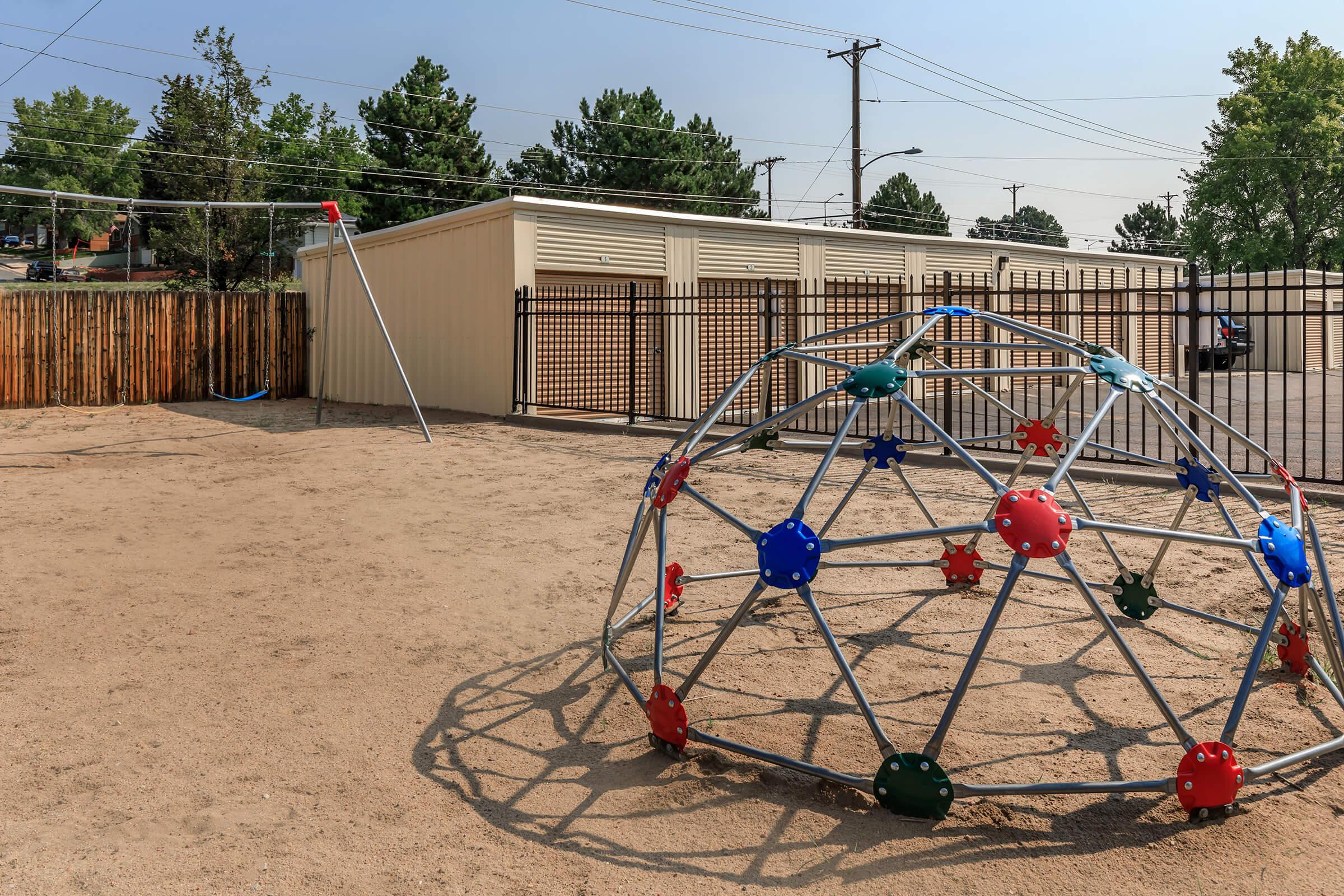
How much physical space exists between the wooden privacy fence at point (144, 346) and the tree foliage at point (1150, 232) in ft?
265

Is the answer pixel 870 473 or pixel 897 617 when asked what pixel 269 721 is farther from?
pixel 870 473

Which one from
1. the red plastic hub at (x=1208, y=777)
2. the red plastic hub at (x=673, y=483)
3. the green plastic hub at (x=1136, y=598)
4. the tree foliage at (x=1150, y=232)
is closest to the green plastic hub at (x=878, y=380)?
the red plastic hub at (x=673, y=483)

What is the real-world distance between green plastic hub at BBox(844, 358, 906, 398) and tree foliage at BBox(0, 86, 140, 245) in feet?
215

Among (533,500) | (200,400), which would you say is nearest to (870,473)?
(533,500)

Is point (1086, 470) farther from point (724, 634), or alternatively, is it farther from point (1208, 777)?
point (724, 634)

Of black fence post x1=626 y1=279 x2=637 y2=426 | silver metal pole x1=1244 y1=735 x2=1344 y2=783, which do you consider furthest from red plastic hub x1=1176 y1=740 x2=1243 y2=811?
black fence post x1=626 y1=279 x2=637 y2=426

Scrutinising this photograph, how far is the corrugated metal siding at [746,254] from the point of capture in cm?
1802

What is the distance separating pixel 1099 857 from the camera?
305 centimetres

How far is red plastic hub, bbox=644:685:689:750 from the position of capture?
12.3 ft

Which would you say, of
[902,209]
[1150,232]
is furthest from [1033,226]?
[902,209]

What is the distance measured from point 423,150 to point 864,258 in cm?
2712

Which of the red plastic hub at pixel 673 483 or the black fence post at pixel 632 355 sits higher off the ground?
the black fence post at pixel 632 355

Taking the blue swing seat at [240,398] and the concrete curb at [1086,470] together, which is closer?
the concrete curb at [1086,470]

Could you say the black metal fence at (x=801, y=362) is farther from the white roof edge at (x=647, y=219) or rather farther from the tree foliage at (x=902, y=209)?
the tree foliage at (x=902, y=209)
